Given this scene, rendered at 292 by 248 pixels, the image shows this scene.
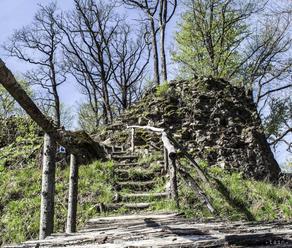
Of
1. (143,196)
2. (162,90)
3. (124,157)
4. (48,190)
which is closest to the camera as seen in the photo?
(48,190)

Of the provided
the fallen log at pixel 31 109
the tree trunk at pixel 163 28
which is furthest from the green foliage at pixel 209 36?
the fallen log at pixel 31 109

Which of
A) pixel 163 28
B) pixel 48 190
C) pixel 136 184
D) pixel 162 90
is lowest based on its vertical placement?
pixel 48 190

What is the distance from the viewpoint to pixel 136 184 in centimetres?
873

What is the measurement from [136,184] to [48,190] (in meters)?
4.20

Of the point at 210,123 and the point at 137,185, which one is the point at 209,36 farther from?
the point at 137,185

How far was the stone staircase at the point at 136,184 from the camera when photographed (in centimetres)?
750

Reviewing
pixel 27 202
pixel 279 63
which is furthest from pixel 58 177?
pixel 279 63

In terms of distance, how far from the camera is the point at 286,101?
60.2 ft

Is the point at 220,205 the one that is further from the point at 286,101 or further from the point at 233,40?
the point at 233,40

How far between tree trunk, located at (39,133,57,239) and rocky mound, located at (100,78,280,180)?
6654mm

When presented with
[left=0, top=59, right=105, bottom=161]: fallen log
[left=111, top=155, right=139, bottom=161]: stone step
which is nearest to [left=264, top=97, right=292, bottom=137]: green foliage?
[left=111, top=155, right=139, bottom=161]: stone step

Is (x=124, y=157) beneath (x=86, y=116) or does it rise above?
beneath

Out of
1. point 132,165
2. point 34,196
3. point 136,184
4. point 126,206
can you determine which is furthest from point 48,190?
point 132,165

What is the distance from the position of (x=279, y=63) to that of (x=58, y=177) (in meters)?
14.1
